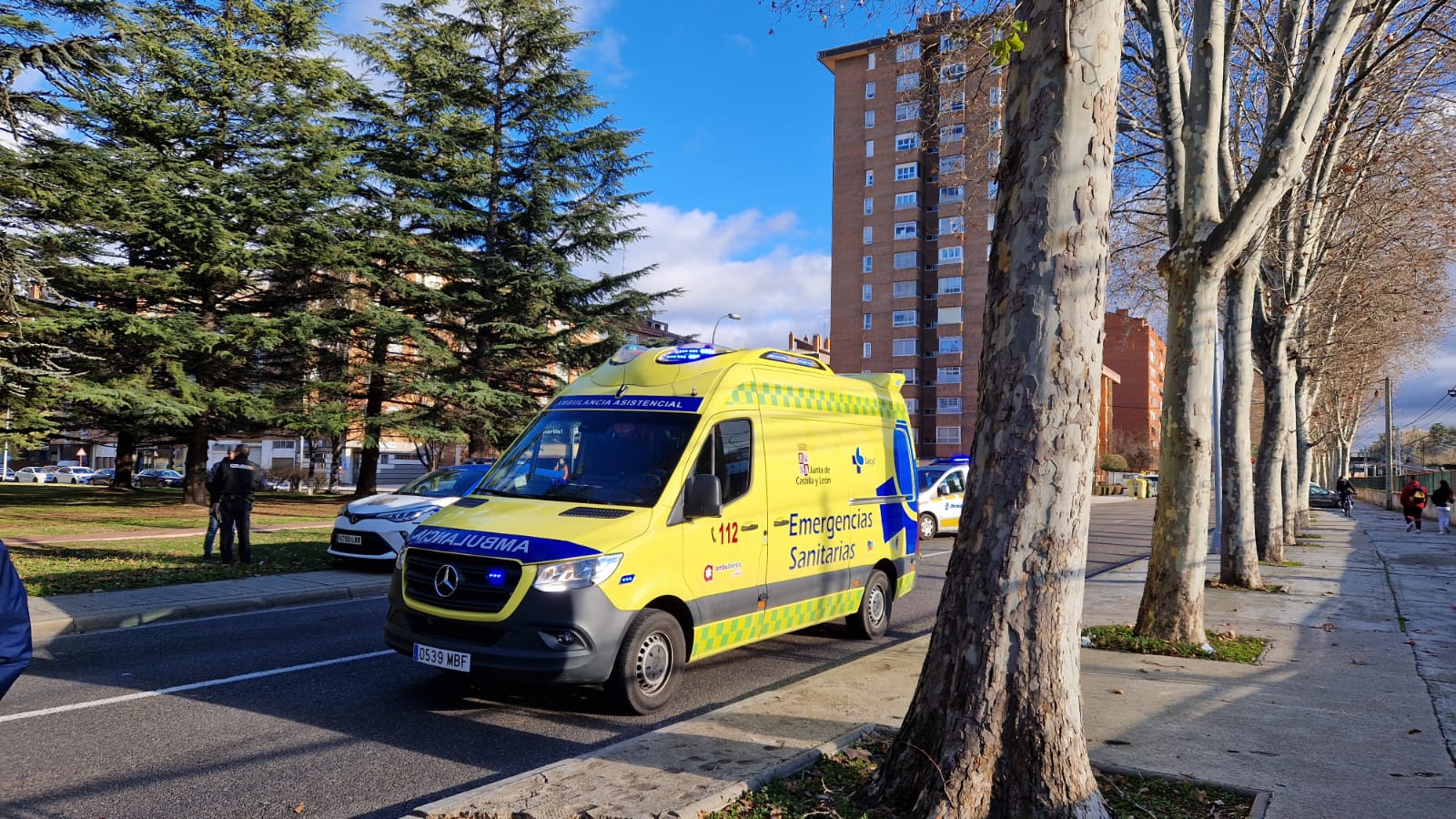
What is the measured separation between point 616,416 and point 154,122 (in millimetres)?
23992

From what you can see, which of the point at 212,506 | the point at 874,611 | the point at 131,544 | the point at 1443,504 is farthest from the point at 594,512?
the point at 1443,504

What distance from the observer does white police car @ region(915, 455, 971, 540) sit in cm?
2195

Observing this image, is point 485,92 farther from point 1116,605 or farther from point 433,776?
point 433,776

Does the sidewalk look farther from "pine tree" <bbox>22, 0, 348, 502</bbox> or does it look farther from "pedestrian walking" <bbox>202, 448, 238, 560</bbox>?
"pine tree" <bbox>22, 0, 348, 502</bbox>

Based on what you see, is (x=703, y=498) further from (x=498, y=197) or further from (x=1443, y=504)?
(x=1443, y=504)

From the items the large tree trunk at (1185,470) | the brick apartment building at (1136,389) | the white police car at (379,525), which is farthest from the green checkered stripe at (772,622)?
the brick apartment building at (1136,389)

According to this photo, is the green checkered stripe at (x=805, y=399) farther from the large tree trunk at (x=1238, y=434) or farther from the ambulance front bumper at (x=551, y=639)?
the large tree trunk at (x=1238, y=434)

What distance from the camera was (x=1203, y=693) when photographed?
6895mm

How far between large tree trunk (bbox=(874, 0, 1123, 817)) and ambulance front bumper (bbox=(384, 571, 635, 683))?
213cm

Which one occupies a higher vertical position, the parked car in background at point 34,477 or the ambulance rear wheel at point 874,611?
the ambulance rear wheel at point 874,611

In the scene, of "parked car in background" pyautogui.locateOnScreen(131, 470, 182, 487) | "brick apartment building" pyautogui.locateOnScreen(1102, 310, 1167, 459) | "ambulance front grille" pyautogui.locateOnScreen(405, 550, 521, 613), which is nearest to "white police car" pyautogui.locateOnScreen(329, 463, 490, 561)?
"ambulance front grille" pyautogui.locateOnScreen(405, 550, 521, 613)

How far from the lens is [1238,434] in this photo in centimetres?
1321

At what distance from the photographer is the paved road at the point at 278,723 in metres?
4.61

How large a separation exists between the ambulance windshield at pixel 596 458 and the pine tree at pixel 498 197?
837 inches
